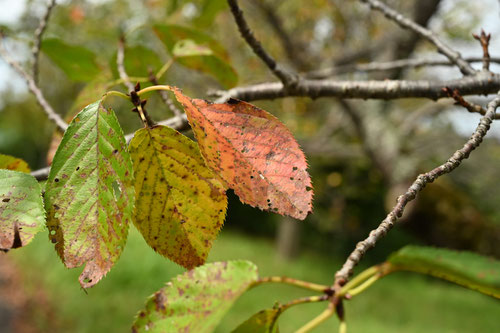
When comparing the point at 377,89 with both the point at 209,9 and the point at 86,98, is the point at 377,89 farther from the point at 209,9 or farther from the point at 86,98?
the point at 86,98

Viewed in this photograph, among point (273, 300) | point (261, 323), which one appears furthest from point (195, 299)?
point (273, 300)

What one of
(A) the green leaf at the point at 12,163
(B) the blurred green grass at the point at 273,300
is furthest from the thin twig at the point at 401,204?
(B) the blurred green grass at the point at 273,300

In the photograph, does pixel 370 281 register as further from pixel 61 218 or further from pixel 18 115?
pixel 18 115

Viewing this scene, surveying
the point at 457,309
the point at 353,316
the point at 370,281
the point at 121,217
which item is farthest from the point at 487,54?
the point at 457,309

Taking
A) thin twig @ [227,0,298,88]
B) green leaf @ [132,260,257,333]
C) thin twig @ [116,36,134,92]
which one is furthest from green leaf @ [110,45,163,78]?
green leaf @ [132,260,257,333]

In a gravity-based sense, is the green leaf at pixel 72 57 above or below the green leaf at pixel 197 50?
below

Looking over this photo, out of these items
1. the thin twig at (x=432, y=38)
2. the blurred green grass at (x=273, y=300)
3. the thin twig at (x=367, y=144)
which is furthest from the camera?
the blurred green grass at (x=273, y=300)

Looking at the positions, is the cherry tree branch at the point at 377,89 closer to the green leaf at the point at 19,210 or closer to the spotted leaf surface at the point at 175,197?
the spotted leaf surface at the point at 175,197
